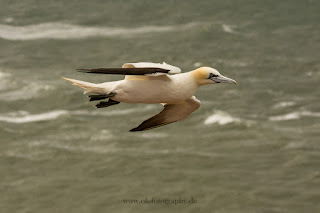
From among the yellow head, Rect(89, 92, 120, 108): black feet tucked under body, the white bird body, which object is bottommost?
Rect(89, 92, 120, 108): black feet tucked under body

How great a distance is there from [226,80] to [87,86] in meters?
3.76

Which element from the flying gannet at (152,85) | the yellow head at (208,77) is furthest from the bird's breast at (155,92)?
the yellow head at (208,77)

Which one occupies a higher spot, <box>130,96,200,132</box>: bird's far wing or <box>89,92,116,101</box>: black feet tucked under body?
<box>89,92,116,101</box>: black feet tucked under body

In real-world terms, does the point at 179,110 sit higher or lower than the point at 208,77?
lower

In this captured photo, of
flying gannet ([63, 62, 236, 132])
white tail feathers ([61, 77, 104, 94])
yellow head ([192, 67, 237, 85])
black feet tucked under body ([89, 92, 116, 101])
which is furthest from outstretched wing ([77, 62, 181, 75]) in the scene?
white tail feathers ([61, 77, 104, 94])

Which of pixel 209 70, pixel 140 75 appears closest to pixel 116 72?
pixel 140 75

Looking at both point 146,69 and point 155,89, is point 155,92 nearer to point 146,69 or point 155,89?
point 155,89

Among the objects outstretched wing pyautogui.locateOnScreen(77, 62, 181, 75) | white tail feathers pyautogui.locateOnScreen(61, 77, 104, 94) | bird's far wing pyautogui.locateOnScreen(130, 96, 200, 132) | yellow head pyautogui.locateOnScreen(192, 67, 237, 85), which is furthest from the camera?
bird's far wing pyautogui.locateOnScreen(130, 96, 200, 132)

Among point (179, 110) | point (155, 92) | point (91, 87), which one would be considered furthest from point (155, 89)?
point (179, 110)

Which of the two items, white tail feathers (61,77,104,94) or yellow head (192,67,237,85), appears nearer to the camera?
white tail feathers (61,77,104,94)

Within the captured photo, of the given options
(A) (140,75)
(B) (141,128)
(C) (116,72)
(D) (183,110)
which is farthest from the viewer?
(D) (183,110)

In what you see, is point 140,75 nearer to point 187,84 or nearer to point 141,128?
point 187,84

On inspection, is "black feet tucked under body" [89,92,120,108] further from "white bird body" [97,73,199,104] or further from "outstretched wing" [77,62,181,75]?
"outstretched wing" [77,62,181,75]

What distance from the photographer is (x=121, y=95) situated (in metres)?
20.0
